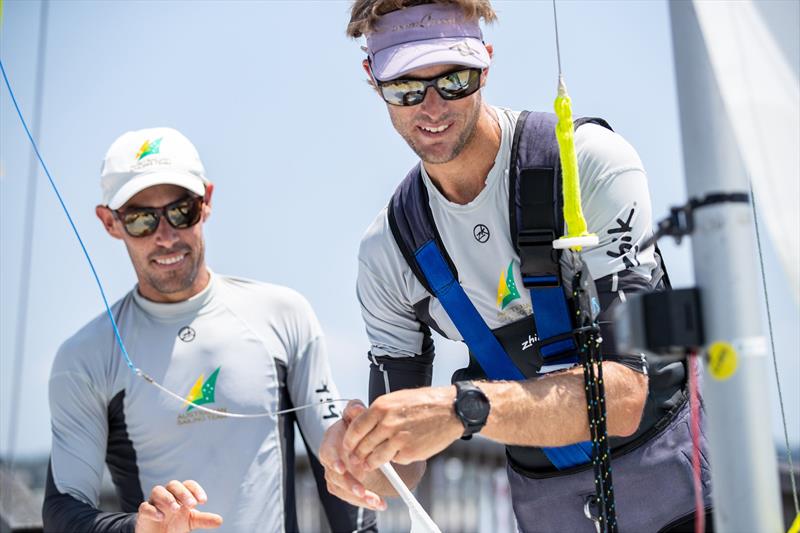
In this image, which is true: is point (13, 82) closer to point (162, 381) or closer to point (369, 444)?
point (162, 381)

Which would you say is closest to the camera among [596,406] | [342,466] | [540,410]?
[596,406]

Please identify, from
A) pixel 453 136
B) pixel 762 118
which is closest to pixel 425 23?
pixel 453 136

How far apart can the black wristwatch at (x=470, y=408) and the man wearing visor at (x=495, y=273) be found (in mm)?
64

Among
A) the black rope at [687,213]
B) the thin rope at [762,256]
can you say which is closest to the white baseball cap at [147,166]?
the thin rope at [762,256]

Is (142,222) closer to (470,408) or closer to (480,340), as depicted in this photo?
(480,340)

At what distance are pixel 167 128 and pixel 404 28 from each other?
4.54 ft

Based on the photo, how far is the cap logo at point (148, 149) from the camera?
127 inches

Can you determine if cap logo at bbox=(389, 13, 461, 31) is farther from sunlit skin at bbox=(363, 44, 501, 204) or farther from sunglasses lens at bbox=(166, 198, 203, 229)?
sunglasses lens at bbox=(166, 198, 203, 229)

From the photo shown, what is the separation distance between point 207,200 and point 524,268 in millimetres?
1454

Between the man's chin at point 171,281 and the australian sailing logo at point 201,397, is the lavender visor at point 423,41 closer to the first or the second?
the man's chin at point 171,281

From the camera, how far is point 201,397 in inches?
122

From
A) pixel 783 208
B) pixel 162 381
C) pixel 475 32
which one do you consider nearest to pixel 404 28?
pixel 475 32

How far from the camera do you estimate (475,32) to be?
7.73 ft

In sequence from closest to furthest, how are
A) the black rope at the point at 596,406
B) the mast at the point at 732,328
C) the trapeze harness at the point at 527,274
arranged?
the mast at the point at 732,328, the black rope at the point at 596,406, the trapeze harness at the point at 527,274
